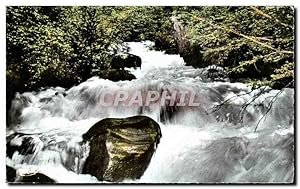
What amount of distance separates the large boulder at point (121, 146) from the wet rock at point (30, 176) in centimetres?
23

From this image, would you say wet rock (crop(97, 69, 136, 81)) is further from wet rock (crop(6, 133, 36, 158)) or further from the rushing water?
wet rock (crop(6, 133, 36, 158))

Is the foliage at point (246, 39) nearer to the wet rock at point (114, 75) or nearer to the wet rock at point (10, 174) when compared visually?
the wet rock at point (114, 75)

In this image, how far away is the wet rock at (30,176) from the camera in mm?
2389

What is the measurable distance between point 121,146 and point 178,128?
31 cm

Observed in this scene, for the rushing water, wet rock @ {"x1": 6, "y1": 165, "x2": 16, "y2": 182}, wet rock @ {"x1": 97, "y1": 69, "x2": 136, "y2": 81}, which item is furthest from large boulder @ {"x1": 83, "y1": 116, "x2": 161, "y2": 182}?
wet rock @ {"x1": 6, "y1": 165, "x2": 16, "y2": 182}

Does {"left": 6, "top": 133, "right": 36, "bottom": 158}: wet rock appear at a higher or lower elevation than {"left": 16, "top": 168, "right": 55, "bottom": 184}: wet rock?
higher

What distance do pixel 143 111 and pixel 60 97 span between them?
443 millimetres

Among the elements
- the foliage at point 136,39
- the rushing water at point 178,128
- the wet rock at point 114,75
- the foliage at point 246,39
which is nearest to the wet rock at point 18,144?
the rushing water at point 178,128

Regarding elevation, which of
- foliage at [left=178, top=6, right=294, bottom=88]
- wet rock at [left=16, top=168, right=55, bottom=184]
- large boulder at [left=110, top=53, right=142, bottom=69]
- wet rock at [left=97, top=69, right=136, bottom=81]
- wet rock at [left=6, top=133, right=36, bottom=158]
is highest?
foliage at [left=178, top=6, right=294, bottom=88]

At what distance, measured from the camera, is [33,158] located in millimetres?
2395

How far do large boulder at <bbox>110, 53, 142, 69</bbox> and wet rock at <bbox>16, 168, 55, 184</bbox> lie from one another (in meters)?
0.67

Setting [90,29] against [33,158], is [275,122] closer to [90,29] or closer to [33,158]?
[90,29]

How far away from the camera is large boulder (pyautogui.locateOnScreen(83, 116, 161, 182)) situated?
7.72 feet

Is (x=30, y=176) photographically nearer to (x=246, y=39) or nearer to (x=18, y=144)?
(x=18, y=144)
